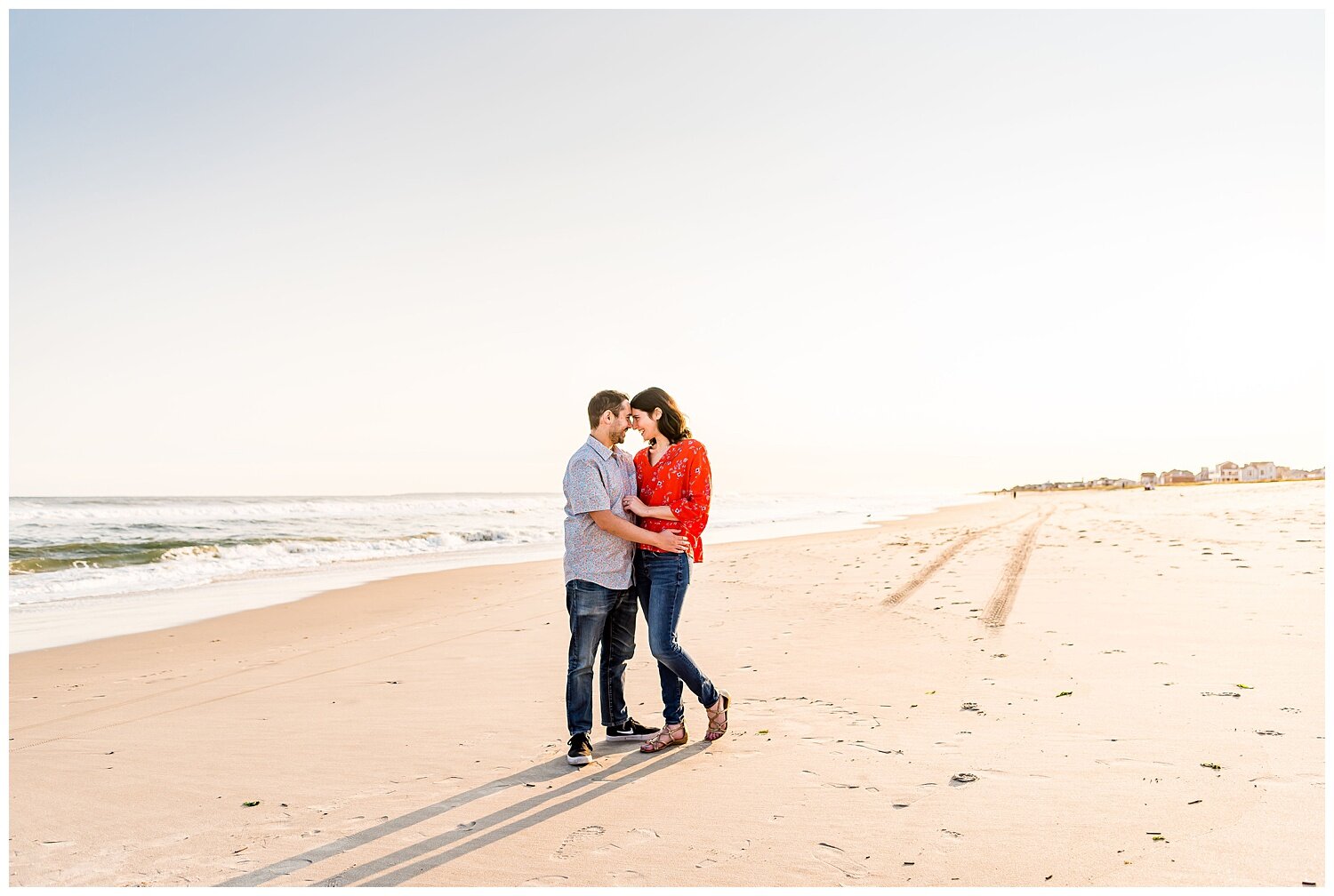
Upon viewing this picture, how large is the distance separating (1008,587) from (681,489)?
23.4ft

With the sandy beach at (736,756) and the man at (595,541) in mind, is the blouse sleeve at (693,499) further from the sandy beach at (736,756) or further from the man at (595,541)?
the sandy beach at (736,756)

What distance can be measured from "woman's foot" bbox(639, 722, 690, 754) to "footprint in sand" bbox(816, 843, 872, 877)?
4.93 ft

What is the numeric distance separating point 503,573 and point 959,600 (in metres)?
7.81

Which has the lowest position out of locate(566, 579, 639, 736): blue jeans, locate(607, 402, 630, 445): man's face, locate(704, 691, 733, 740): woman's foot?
locate(704, 691, 733, 740): woman's foot

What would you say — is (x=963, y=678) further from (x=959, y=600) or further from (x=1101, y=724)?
(x=959, y=600)

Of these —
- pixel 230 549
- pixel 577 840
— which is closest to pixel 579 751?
pixel 577 840

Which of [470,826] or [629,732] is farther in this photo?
[629,732]

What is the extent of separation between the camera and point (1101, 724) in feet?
15.7

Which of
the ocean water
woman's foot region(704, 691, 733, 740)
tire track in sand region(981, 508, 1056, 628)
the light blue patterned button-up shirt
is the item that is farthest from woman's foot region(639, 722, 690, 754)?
the ocean water

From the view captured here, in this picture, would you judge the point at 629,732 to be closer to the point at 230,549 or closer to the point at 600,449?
the point at 600,449

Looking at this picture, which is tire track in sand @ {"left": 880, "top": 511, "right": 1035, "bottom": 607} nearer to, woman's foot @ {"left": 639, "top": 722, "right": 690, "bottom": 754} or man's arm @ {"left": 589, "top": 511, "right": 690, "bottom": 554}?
woman's foot @ {"left": 639, "top": 722, "right": 690, "bottom": 754}

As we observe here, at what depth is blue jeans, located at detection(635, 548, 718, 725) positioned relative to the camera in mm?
4812

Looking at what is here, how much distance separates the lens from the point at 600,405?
15.8 feet

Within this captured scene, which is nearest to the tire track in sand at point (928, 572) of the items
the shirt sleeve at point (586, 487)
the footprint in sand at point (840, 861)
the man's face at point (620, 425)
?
the man's face at point (620, 425)
